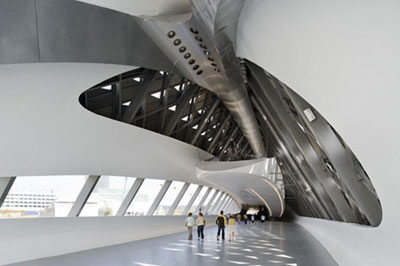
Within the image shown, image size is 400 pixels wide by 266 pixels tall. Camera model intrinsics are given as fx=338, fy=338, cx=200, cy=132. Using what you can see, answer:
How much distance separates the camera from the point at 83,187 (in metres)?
13.9

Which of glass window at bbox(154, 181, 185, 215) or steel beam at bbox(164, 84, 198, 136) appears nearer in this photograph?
steel beam at bbox(164, 84, 198, 136)

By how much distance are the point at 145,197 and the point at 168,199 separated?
340 centimetres

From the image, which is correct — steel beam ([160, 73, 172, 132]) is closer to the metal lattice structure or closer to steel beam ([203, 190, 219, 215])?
the metal lattice structure

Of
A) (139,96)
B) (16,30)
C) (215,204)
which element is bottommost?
(215,204)

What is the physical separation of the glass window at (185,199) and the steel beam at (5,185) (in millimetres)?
14472

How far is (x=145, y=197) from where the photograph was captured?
19.3 meters

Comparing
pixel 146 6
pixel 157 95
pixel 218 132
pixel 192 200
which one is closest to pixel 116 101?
pixel 157 95

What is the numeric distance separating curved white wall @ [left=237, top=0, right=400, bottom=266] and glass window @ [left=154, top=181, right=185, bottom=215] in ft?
56.2

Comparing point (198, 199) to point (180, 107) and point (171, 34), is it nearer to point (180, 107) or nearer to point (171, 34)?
point (180, 107)

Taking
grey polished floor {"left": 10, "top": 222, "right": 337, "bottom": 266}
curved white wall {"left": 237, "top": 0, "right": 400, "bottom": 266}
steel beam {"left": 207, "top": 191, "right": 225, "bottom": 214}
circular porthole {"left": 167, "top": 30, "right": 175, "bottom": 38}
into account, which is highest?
circular porthole {"left": 167, "top": 30, "right": 175, "bottom": 38}

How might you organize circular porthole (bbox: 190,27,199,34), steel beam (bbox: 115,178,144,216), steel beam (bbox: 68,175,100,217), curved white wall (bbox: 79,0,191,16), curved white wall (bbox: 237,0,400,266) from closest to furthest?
curved white wall (bbox: 237,0,400,266) < curved white wall (bbox: 79,0,191,16) < circular porthole (bbox: 190,27,199,34) < steel beam (bbox: 68,175,100,217) < steel beam (bbox: 115,178,144,216)

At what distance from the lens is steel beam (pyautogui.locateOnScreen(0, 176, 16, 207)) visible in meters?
10.8

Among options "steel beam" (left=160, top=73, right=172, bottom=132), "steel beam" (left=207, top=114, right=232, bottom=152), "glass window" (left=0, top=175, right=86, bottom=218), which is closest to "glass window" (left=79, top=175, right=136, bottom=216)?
"glass window" (left=0, top=175, right=86, bottom=218)

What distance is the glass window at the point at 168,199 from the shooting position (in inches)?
864
